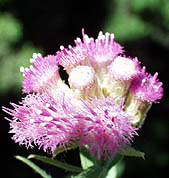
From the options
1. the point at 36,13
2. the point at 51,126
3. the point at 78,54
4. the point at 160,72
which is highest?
the point at 36,13

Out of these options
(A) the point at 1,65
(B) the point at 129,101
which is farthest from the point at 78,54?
(A) the point at 1,65

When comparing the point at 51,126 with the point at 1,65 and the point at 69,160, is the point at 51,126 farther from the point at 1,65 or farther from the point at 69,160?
the point at 69,160

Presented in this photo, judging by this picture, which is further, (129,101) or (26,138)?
(129,101)

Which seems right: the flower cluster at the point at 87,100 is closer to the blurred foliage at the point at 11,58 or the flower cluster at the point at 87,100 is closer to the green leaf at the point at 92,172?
the green leaf at the point at 92,172

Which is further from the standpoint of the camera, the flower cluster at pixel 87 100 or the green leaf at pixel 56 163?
the green leaf at pixel 56 163

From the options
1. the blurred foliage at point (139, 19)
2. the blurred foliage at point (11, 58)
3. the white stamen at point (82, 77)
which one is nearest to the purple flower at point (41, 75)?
the white stamen at point (82, 77)

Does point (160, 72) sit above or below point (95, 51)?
above
